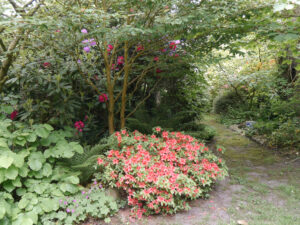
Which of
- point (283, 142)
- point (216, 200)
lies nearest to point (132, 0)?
point (216, 200)

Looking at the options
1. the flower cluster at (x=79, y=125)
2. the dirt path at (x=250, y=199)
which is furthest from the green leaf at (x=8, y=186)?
the flower cluster at (x=79, y=125)

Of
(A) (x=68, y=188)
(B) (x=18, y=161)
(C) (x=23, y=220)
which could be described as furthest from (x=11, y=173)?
(A) (x=68, y=188)

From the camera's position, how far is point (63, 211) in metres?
2.09

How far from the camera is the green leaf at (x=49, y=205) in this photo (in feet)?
6.42

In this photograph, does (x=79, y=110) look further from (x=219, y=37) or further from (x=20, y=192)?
(x=219, y=37)

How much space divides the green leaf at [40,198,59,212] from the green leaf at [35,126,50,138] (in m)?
0.66

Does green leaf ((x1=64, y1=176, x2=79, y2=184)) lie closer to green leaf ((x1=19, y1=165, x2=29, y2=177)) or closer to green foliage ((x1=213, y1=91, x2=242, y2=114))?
green leaf ((x1=19, y1=165, x2=29, y2=177))

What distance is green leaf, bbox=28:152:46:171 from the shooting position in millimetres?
2135

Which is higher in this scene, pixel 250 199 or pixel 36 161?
pixel 36 161

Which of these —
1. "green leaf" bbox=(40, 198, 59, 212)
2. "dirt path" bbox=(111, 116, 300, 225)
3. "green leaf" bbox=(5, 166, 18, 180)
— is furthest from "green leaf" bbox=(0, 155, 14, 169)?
"dirt path" bbox=(111, 116, 300, 225)

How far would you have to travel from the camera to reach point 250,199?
2.49 metres

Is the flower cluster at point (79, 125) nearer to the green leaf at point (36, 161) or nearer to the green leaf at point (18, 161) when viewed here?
the green leaf at point (36, 161)

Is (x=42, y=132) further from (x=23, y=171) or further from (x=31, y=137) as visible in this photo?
(x=23, y=171)

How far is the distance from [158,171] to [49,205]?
3.49ft
